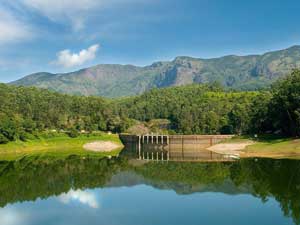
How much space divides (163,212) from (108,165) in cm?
4728

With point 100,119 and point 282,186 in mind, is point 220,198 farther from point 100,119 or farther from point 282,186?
point 100,119

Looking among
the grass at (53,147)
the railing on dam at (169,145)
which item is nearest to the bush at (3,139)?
the grass at (53,147)

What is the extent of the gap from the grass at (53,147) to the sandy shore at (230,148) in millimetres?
28749

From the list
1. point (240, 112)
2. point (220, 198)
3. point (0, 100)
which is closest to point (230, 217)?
point (220, 198)

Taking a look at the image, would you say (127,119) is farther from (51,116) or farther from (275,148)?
(275,148)

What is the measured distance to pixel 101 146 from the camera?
131250 mm

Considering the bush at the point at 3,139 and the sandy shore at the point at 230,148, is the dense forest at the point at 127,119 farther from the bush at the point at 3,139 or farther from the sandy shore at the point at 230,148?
the sandy shore at the point at 230,148

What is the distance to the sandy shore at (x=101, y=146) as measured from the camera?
422 ft

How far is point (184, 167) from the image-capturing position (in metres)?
83.3

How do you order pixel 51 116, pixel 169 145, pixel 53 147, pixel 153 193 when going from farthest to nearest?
pixel 51 116 < pixel 169 145 < pixel 53 147 < pixel 153 193

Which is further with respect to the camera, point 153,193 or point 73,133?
point 73,133

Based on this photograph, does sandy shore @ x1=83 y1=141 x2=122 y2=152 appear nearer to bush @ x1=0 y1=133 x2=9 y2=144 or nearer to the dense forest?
the dense forest

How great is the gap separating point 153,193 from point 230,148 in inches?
2219

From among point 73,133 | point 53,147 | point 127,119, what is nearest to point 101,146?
point 73,133
